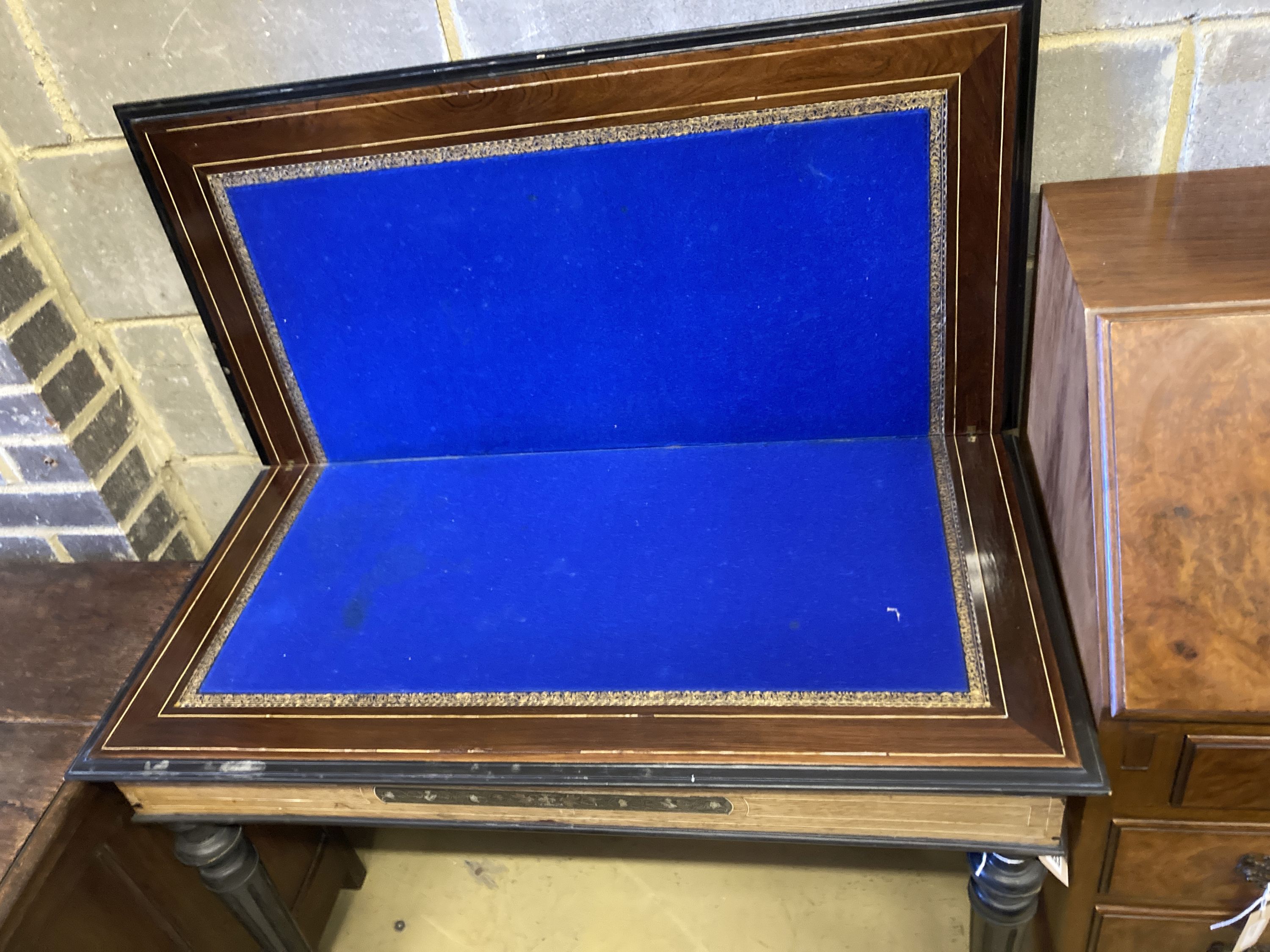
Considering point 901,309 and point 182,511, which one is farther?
point 182,511

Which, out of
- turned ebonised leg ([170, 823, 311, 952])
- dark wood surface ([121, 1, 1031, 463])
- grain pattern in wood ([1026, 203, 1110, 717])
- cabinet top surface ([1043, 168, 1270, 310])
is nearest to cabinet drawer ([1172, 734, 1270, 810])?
grain pattern in wood ([1026, 203, 1110, 717])

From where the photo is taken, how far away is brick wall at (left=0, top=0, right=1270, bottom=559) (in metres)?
1.10

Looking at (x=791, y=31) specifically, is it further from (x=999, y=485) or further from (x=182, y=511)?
(x=182, y=511)

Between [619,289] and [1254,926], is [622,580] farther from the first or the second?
[1254,926]

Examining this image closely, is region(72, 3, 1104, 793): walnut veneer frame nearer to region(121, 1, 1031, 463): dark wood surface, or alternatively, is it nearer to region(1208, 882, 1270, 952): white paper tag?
region(121, 1, 1031, 463): dark wood surface

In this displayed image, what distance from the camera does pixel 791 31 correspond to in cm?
109

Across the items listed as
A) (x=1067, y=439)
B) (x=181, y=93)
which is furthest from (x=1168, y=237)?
(x=181, y=93)

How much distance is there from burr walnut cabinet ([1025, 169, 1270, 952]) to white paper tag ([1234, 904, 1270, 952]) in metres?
0.02

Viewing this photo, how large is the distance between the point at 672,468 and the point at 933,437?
0.39 m

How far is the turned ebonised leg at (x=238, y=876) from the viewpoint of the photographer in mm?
1213

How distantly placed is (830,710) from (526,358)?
0.70 metres

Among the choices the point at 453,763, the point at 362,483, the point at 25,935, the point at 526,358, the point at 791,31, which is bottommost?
the point at 25,935

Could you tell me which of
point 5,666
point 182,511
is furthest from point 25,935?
point 182,511

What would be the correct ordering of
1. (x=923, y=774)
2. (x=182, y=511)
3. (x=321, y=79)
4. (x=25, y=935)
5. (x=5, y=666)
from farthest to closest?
(x=182, y=511) < (x=5, y=666) < (x=321, y=79) < (x=25, y=935) < (x=923, y=774)
